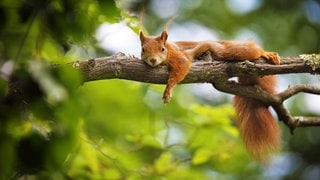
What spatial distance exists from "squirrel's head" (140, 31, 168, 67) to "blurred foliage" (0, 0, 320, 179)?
0.14 meters

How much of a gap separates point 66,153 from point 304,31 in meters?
5.37

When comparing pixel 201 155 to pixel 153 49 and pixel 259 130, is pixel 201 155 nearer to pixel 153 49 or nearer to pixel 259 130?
pixel 259 130

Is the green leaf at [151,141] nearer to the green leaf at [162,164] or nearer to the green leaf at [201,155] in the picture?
the green leaf at [162,164]

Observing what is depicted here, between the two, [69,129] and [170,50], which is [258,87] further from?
[69,129]

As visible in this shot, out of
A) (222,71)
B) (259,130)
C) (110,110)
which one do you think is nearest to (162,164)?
(259,130)

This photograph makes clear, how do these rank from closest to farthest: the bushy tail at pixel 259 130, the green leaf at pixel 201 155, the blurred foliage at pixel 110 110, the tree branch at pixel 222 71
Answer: the blurred foliage at pixel 110 110 → the tree branch at pixel 222 71 → the bushy tail at pixel 259 130 → the green leaf at pixel 201 155

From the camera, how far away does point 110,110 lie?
3.18 m

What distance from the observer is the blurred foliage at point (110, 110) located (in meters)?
0.59

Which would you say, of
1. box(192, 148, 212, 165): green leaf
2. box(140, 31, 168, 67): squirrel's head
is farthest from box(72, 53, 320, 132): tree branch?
box(192, 148, 212, 165): green leaf

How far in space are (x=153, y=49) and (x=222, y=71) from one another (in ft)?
1.02

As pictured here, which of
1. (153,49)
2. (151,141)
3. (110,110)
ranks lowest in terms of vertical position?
(110,110)

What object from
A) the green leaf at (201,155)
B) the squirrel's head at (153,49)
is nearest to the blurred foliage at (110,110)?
the green leaf at (201,155)

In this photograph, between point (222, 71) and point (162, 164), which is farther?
point (162, 164)

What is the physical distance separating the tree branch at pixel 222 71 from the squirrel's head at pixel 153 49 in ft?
0.11
